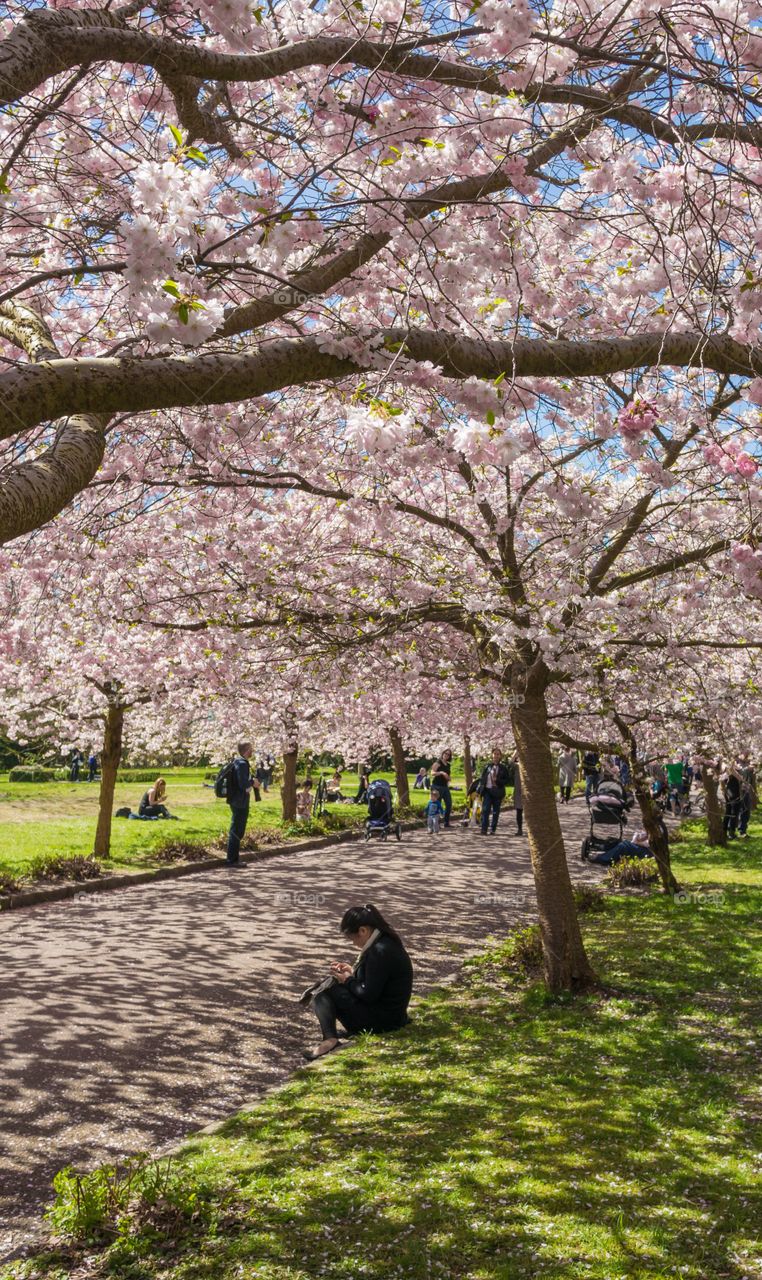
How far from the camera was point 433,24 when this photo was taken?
17.3ft

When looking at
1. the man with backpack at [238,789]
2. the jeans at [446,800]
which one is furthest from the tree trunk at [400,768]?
the man with backpack at [238,789]

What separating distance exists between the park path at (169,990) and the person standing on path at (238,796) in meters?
1.00

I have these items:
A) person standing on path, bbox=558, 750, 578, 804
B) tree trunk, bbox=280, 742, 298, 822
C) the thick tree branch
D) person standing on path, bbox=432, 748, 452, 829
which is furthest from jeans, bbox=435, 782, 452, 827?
the thick tree branch

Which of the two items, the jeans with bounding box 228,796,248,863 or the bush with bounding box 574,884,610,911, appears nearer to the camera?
the bush with bounding box 574,884,610,911

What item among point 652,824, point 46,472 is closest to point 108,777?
point 652,824

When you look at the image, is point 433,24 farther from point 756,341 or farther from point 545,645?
point 545,645

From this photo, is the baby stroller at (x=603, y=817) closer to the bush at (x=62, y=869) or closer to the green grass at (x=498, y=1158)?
the bush at (x=62, y=869)

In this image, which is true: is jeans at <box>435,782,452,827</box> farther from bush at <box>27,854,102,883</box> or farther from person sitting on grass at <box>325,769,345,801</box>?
bush at <box>27,854,102,883</box>

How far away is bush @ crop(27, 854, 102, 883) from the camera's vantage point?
13.8 meters

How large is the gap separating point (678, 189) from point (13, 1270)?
624 centimetres

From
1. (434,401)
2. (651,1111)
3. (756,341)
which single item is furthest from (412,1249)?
(756,341)

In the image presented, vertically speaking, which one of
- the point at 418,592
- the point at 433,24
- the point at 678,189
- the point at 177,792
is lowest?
the point at 177,792

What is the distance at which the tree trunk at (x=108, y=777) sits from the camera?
1603cm

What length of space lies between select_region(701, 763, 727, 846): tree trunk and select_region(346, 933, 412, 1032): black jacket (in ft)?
42.9
